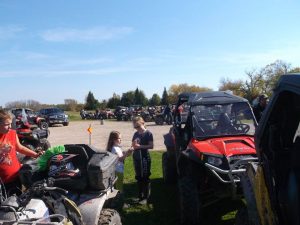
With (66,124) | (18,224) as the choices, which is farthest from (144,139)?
(66,124)

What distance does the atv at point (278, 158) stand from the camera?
98.1 inches

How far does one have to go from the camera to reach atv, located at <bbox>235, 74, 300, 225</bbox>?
2.49m

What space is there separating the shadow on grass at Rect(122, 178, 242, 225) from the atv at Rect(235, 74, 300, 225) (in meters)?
3.30

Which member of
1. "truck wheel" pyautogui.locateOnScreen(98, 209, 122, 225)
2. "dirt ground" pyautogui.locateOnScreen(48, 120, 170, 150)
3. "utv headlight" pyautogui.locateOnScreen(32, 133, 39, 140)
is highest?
"utv headlight" pyautogui.locateOnScreen(32, 133, 39, 140)

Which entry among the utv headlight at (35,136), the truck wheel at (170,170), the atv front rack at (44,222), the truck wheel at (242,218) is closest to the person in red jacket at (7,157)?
the atv front rack at (44,222)

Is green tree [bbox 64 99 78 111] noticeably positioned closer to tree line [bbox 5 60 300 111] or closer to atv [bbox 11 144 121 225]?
tree line [bbox 5 60 300 111]

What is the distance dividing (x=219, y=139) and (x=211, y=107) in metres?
0.72

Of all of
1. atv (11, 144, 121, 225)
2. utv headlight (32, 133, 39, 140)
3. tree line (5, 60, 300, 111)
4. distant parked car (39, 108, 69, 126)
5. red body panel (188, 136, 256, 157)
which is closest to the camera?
atv (11, 144, 121, 225)

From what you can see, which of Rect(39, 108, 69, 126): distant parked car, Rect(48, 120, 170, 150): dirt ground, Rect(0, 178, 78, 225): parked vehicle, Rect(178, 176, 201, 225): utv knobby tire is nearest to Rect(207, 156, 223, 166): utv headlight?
Rect(178, 176, 201, 225): utv knobby tire

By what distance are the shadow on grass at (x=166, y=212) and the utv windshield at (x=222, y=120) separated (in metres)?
1.20

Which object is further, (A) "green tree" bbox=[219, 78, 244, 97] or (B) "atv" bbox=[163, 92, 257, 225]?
(A) "green tree" bbox=[219, 78, 244, 97]

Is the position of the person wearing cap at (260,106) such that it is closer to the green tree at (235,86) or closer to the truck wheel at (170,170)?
the truck wheel at (170,170)

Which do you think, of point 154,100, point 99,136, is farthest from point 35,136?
point 154,100

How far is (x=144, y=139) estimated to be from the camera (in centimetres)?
707
